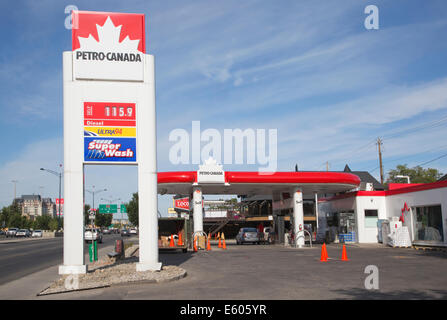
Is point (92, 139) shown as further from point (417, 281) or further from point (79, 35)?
point (417, 281)

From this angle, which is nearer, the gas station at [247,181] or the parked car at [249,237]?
the gas station at [247,181]

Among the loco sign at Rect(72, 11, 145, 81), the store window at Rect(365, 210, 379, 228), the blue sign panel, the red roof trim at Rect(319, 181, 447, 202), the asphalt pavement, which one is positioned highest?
the loco sign at Rect(72, 11, 145, 81)

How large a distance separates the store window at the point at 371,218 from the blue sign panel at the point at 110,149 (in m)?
23.2

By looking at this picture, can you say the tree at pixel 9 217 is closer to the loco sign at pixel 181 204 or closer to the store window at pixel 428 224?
the loco sign at pixel 181 204

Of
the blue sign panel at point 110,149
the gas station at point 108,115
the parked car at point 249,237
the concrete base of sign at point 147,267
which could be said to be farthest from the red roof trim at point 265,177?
the concrete base of sign at point 147,267

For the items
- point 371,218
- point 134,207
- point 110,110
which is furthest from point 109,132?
point 134,207

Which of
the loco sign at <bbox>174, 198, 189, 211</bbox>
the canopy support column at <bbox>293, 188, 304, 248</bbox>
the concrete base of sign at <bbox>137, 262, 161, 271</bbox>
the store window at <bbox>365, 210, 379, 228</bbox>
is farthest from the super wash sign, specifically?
the loco sign at <bbox>174, 198, 189, 211</bbox>

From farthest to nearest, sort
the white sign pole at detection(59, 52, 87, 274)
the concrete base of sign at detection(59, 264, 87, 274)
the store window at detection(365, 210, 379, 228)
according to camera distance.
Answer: the store window at detection(365, 210, 379, 228), the white sign pole at detection(59, 52, 87, 274), the concrete base of sign at detection(59, 264, 87, 274)

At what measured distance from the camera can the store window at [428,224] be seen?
2648 centimetres

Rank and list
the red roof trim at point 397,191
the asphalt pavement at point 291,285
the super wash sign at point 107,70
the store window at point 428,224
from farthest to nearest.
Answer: the red roof trim at point 397,191 < the store window at point 428,224 < the super wash sign at point 107,70 < the asphalt pavement at point 291,285

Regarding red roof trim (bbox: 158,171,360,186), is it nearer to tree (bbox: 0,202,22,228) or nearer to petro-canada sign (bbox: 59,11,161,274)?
petro-canada sign (bbox: 59,11,161,274)

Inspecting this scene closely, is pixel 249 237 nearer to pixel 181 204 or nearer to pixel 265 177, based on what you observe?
pixel 265 177

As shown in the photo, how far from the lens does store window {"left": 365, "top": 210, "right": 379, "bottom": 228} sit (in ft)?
113

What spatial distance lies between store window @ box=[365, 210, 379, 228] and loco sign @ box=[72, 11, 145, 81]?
2362cm
